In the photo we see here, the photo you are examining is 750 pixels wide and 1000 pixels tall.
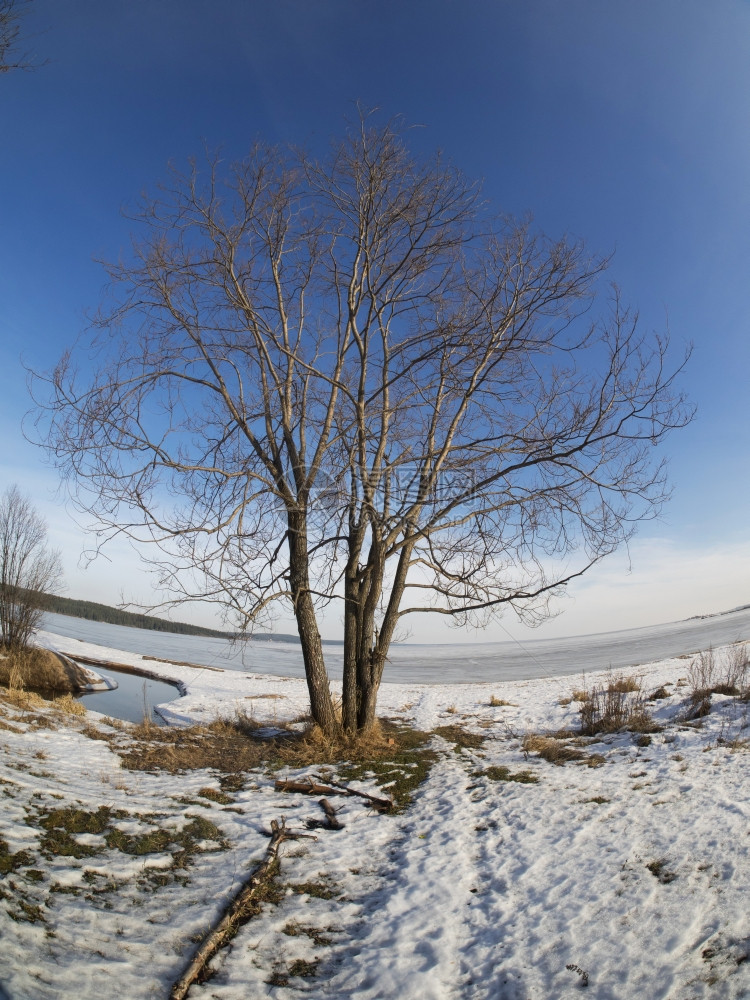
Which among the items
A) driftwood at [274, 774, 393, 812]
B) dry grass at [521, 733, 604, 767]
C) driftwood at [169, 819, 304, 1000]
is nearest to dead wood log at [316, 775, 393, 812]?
driftwood at [274, 774, 393, 812]

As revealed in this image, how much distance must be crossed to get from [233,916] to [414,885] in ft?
3.85

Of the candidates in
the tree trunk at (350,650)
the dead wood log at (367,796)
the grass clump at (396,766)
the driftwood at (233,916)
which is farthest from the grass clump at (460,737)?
the driftwood at (233,916)

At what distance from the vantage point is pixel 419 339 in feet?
24.6

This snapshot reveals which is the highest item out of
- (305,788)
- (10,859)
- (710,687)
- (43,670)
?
(710,687)

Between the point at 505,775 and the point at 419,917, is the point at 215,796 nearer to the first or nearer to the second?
the point at 419,917

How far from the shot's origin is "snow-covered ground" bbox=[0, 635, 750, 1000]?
8.35ft

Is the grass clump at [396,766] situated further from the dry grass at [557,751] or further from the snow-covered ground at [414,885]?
the dry grass at [557,751]

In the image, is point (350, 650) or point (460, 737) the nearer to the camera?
point (350, 650)

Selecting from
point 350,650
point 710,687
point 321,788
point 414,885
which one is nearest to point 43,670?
point 350,650

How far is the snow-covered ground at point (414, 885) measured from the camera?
254 centimetres

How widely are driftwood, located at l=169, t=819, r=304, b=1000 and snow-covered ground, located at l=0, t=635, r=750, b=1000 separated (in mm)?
61

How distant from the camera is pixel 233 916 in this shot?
3.02 meters

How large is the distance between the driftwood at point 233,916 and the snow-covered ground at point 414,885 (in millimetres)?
61

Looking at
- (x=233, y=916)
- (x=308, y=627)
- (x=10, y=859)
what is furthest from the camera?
(x=308, y=627)
